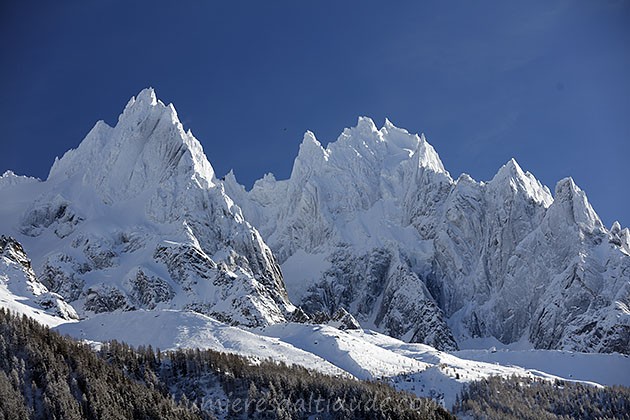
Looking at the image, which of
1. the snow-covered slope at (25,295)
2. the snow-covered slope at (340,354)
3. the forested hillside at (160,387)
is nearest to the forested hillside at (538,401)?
the snow-covered slope at (340,354)

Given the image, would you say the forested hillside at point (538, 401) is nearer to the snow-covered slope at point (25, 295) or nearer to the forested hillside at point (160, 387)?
the forested hillside at point (160, 387)

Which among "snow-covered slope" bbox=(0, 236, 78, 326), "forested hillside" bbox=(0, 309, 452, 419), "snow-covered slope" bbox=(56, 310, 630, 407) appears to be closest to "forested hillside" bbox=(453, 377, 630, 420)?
"snow-covered slope" bbox=(56, 310, 630, 407)

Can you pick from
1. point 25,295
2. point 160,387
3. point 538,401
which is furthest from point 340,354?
point 25,295

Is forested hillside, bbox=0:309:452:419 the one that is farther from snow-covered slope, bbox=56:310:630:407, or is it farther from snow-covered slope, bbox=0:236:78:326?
snow-covered slope, bbox=0:236:78:326

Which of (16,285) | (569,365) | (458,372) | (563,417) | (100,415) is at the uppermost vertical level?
(16,285)

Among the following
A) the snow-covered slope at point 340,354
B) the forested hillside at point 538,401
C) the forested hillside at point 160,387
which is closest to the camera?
the forested hillside at point 160,387

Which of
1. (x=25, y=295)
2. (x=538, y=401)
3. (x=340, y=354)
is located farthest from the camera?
(x=25, y=295)

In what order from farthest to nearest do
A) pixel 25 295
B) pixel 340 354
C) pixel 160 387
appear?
pixel 25 295 → pixel 340 354 → pixel 160 387

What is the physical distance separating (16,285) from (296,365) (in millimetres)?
90874

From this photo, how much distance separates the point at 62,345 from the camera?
317 ft

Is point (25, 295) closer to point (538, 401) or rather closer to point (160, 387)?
point (160, 387)

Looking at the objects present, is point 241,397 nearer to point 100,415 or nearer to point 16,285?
point 100,415

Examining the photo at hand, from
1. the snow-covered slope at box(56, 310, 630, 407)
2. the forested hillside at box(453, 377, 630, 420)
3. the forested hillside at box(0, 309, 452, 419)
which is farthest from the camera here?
the snow-covered slope at box(56, 310, 630, 407)

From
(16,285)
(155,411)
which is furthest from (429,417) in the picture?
(16,285)
